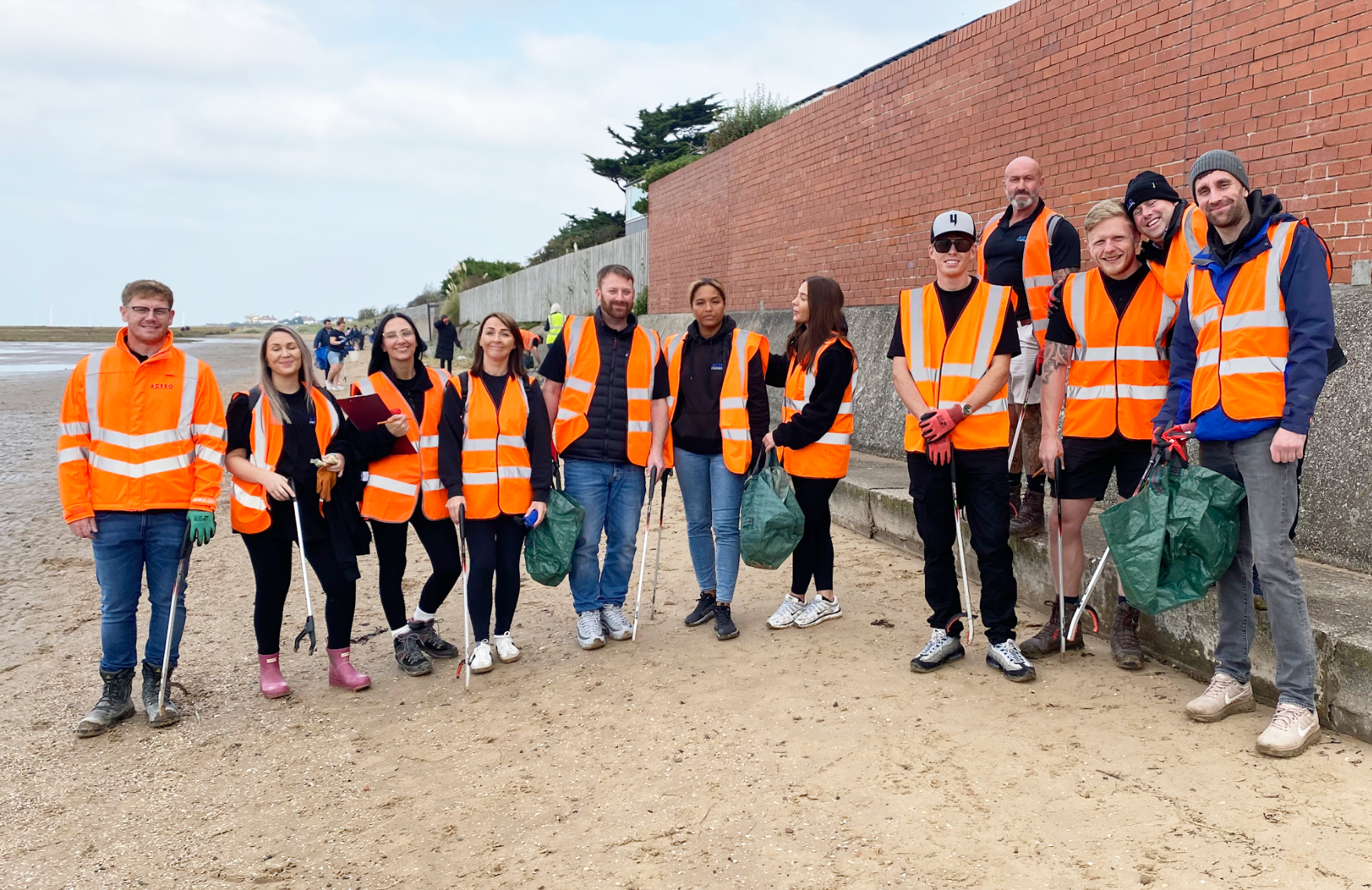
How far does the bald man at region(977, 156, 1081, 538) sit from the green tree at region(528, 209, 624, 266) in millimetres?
28491

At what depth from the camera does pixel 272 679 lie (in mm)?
4512

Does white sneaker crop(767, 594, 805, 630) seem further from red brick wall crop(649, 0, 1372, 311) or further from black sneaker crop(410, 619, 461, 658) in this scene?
red brick wall crop(649, 0, 1372, 311)

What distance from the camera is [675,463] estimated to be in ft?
17.1

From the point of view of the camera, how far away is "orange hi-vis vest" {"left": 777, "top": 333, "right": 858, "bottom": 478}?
16.2ft

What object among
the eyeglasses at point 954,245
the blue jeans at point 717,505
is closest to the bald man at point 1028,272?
the eyeglasses at point 954,245

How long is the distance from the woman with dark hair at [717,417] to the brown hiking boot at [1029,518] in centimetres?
156

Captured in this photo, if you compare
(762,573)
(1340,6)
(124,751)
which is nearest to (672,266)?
(762,573)

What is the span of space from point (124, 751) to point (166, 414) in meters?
1.43

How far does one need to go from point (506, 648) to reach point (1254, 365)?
354cm

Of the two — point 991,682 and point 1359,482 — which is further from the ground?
point 1359,482

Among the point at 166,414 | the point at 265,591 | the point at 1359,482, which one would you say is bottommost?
the point at 265,591

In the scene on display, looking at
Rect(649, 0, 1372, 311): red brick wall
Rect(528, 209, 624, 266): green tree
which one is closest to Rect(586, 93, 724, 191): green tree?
Rect(528, 209, 624, 266): green tree

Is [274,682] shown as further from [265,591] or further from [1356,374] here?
[1356,374]

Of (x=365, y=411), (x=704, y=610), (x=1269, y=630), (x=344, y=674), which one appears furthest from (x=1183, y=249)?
(x=344, y=674)
